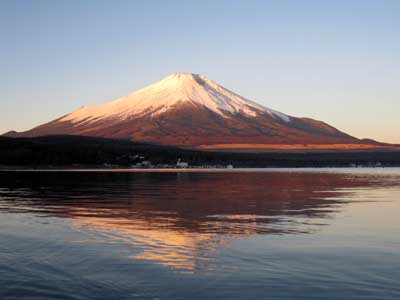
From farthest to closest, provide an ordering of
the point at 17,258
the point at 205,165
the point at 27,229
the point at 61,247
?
the point at 205,165
the point at 27,229
the point at 61,247
the point at 17,258

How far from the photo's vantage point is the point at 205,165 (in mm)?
172875

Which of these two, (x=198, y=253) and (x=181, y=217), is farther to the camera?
(x=181, y=217)

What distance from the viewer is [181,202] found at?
32.8 meters

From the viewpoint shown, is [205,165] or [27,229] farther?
[205,165]

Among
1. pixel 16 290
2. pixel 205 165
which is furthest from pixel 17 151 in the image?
pixel 16 290

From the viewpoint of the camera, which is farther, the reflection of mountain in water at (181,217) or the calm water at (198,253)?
the reflection of mountain in water at (181,217)

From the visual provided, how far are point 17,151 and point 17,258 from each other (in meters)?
136

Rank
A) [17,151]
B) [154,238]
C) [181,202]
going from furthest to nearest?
[17,151]
[181,202]
[154,238]

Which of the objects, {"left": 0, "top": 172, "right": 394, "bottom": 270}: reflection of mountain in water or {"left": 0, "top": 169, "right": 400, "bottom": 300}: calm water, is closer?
{"left": 0, "top": 169, "right": 400, "bottom": 300}: calm water

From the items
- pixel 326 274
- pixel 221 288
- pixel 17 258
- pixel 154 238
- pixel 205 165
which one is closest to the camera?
pixel 221 288

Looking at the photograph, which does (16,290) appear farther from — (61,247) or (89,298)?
(61,247)

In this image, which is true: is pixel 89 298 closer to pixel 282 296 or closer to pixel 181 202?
pixel 282 296

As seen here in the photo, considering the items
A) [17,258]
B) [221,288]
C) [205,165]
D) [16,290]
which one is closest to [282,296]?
[221,288]

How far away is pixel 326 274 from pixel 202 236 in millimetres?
6320
